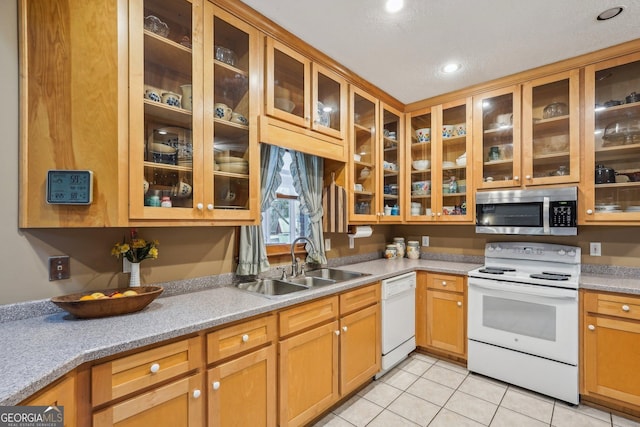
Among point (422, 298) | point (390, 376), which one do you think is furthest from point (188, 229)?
point (422, 298)

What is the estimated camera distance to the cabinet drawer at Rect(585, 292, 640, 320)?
198cm

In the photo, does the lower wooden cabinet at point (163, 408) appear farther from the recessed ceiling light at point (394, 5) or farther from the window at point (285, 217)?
the recessed ceiling light at point (394, 5)

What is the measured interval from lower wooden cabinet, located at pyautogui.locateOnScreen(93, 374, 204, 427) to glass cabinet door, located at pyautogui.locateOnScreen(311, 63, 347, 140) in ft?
5.74

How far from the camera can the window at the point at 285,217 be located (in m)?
2.44

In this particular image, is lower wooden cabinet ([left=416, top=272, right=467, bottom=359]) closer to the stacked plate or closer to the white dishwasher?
the white dishwasher

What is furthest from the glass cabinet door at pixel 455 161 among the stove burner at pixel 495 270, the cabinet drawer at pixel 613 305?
the cabinet drawer at pixel 613 305

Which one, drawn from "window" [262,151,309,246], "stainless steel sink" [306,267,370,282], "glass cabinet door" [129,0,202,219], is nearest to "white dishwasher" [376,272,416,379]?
"stainless steel sink" [306,267,370,282]

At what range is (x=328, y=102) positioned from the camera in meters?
2.46

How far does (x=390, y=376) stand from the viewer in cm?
256

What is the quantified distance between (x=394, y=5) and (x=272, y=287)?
1954 millimetres

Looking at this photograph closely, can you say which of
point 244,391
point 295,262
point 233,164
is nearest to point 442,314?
point 295,262

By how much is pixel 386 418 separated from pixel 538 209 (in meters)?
2.03

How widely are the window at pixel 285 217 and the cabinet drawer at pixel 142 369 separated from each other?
1.13 m

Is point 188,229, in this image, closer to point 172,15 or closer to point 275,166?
point 275,166
